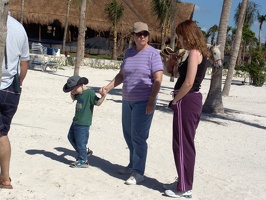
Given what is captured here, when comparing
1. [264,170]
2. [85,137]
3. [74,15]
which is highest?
[74,15]

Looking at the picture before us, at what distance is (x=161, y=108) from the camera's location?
442 inches

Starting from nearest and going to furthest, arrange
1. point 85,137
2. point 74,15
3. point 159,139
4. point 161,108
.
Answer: point 85,137 → point 159,139 → point 161,108 → point 74,15

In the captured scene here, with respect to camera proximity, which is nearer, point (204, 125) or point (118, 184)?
point (118, 184)

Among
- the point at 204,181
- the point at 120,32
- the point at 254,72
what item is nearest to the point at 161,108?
the point at 204,181

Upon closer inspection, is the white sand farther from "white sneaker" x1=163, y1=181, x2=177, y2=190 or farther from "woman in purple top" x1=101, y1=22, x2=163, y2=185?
"woman in purple top" x1=101, y1=22, x2=163, y2=185

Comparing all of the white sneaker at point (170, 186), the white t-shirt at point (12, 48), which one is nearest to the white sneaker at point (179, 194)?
the white sneaker at point (170, 186)

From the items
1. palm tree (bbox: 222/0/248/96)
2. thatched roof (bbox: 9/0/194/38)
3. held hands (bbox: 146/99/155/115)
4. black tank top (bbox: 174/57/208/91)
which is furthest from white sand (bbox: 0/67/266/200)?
thatched roof (bbox: 9/0/194/38)

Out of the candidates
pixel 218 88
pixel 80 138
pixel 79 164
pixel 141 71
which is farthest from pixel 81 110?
pixel 218 88

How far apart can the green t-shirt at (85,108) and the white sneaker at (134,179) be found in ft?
2.43

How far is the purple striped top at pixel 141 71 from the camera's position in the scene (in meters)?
4.68

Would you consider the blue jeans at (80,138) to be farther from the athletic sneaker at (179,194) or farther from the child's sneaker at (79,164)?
the athletic sneaker at (179,194)

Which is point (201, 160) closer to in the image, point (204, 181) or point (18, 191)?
point (204, 181)

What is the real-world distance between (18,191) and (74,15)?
109 ft

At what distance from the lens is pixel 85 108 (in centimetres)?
513
